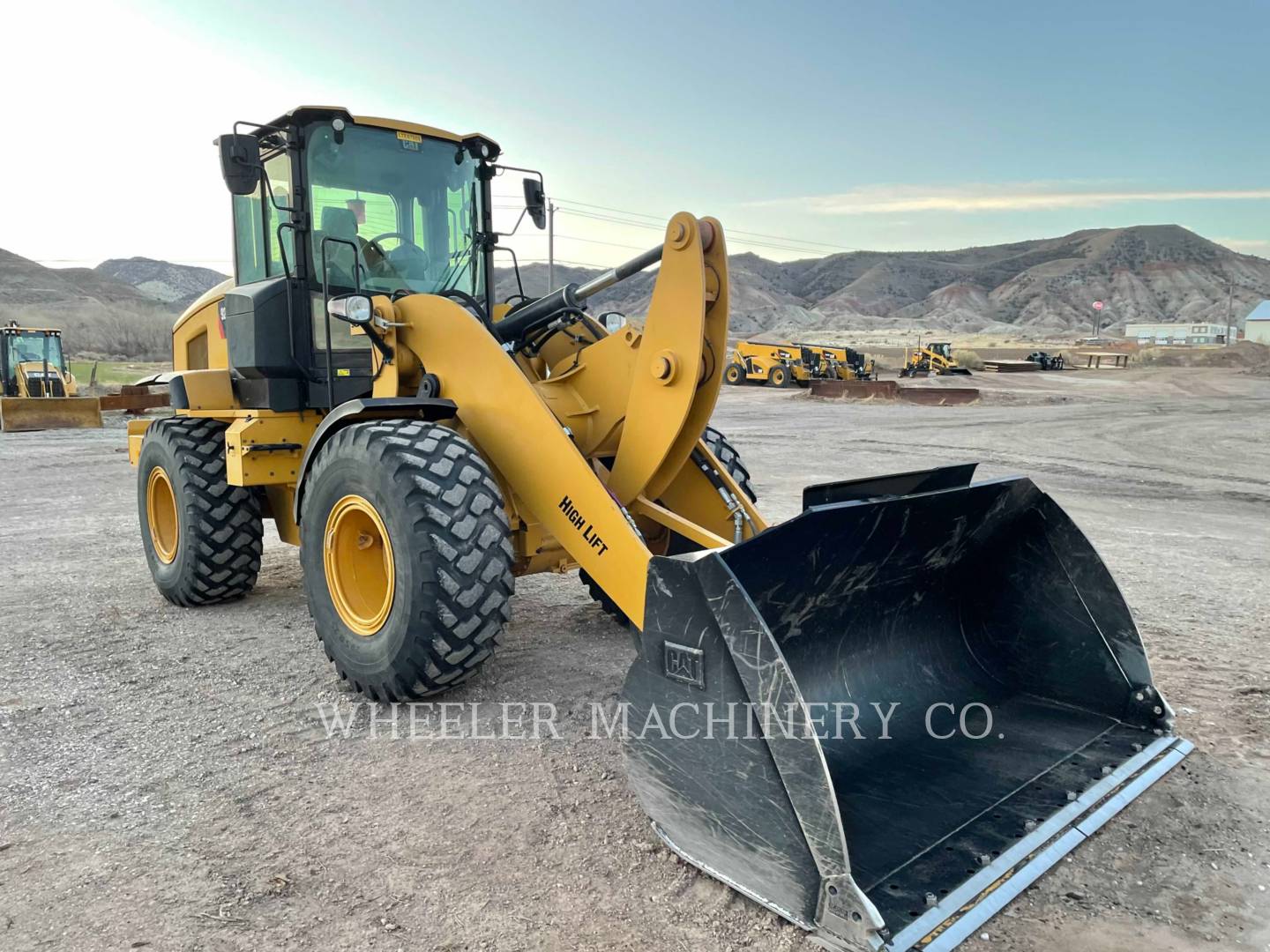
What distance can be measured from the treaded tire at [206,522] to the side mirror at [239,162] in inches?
70.7

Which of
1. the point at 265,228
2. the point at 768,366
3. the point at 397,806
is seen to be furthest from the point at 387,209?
the point at 768,366

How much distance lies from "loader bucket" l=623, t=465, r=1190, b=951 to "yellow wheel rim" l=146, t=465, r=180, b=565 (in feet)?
14.6

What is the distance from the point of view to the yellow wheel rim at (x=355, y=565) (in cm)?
412

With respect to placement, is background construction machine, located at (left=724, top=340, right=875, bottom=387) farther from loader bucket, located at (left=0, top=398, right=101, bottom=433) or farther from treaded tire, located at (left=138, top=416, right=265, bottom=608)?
treaded tire, located at (left=138, top=416, right=265, bottom=608)

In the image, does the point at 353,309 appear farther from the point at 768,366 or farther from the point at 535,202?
the point at 768,366

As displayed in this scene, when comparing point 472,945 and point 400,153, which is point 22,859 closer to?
point 472,945

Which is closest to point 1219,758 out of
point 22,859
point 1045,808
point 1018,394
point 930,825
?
point 1045,808

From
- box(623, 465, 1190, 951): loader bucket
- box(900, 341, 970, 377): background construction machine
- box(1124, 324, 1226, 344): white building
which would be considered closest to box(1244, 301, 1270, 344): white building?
box(1124, 324, 1226, 344): white building

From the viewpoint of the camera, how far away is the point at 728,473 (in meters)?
4.53

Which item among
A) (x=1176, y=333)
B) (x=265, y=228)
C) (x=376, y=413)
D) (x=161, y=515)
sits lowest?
(x=161, y=515)

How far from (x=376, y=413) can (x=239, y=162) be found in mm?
1521

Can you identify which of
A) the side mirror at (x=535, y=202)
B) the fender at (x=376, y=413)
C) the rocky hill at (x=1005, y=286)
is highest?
the rocky hill at (x=1005, y=286)

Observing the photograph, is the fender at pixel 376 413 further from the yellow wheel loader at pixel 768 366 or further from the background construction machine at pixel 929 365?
the background construction machine at pixel 929 365

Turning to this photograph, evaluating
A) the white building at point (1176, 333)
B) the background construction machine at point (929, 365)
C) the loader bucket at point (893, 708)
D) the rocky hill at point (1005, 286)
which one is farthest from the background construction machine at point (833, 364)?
the white building at point (1176, 333)
